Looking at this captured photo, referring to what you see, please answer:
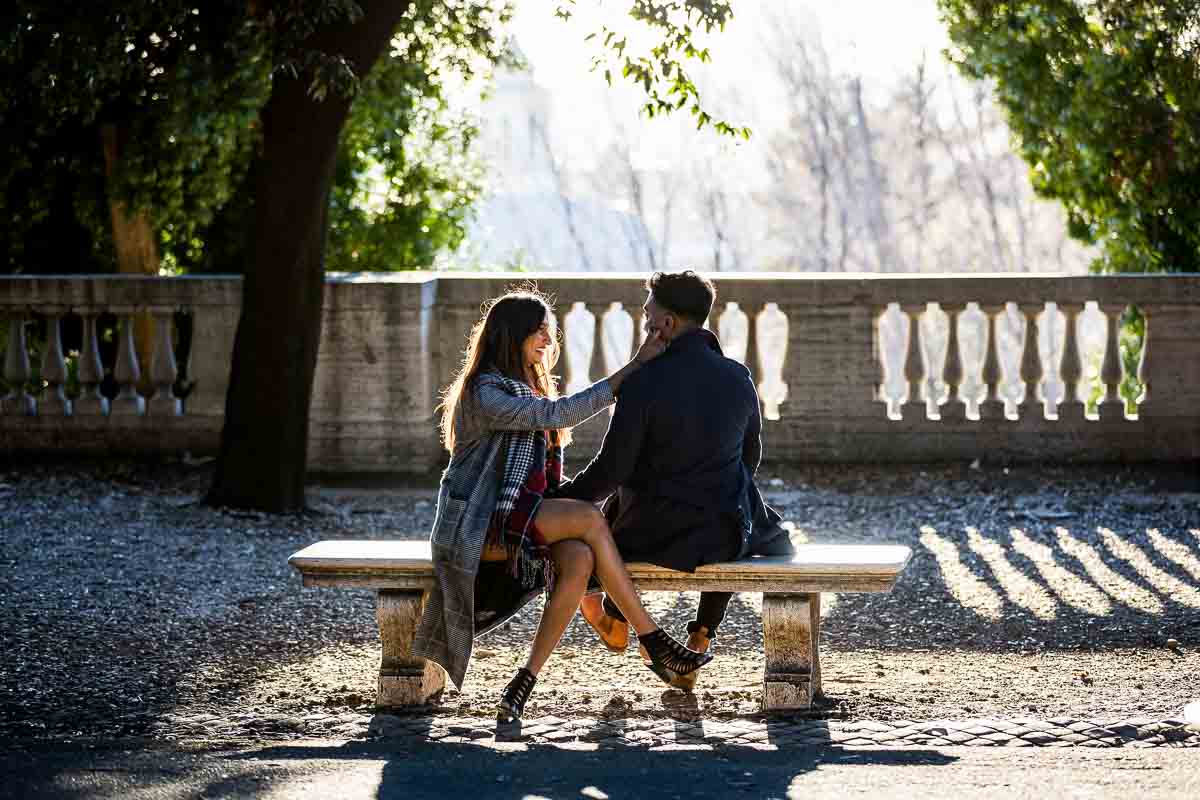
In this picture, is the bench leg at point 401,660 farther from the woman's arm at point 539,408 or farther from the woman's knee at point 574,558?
the woman's arm at point 539,408

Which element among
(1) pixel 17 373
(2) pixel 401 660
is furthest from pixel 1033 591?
(1) pixel 17 373

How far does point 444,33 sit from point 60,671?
24.3ft

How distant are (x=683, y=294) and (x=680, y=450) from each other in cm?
52

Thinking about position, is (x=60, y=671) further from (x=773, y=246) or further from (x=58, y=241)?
(x=773, y=246)

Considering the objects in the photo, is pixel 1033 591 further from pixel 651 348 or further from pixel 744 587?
pixel 651 348

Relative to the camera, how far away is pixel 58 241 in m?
15.5

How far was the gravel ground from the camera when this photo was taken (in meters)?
6.18

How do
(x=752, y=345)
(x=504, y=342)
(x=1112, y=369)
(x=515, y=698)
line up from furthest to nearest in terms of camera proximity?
(x=752, y=345)
(x=1112, y=369)
(x=504, y=342)
(x=515, y=698)

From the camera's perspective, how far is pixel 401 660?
240 inches

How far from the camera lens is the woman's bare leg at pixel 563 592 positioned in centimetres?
589

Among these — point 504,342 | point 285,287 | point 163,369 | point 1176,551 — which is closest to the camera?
point 504,342

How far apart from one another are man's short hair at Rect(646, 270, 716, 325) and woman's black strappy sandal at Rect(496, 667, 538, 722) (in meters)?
1.30

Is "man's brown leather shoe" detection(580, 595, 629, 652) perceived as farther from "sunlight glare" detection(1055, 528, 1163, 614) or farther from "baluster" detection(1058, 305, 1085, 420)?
"baluster" detection(1058, 305, 1085, 420)

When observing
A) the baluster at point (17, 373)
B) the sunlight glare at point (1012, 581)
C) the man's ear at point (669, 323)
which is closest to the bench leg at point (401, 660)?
the man's ear at point (669, 323)
